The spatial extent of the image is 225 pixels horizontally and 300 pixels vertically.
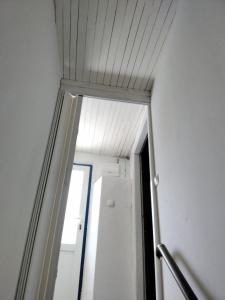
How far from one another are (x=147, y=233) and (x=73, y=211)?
1.13m

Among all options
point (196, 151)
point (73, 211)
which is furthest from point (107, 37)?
point (73, 211)

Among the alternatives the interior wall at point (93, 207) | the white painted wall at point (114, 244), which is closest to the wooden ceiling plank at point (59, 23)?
the white painted wall at point (114, 244)

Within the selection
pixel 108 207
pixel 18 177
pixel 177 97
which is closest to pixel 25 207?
pixel 18 177

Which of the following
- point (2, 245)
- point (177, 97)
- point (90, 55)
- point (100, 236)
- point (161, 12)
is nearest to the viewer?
point (2, 245)

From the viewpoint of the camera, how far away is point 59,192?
4.89ft

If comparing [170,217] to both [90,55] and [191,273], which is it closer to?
[191,273]

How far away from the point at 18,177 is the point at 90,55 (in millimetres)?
1204

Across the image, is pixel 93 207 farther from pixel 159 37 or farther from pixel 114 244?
pixel 159 37

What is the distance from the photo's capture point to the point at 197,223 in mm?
878

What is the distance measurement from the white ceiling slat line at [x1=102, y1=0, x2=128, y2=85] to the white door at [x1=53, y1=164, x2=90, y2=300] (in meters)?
1.73

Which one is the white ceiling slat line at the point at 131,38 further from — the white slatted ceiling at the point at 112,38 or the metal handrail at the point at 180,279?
the metal handrail at the point at 180,279

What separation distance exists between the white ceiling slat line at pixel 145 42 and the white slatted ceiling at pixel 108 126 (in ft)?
1.50

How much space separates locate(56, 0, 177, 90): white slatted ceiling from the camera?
53.1 inches

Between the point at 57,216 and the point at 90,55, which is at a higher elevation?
the point at 90,55
